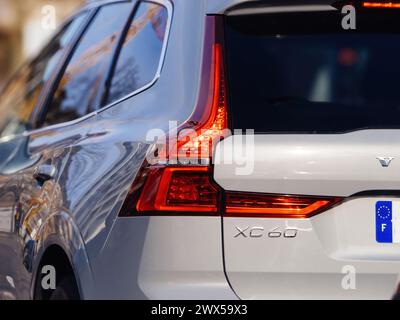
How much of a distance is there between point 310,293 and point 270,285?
127mm

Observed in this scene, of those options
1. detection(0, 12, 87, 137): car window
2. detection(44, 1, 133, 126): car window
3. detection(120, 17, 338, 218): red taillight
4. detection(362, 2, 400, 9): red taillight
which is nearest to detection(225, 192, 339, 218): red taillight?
detection(120, 17, 338, 218): red taillight

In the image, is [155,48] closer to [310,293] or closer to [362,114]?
[362,114]

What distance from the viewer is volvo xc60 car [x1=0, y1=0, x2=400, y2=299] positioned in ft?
12.5

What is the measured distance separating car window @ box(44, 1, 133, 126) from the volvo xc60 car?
36 cm

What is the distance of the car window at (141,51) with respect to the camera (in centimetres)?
442

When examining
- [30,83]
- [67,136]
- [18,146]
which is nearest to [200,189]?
[67,136]

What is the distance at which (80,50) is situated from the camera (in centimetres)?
546

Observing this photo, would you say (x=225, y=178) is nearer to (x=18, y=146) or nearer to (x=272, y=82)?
(x=272, y=82)

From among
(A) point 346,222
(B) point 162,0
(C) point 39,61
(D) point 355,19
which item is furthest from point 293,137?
(C) point 39,61

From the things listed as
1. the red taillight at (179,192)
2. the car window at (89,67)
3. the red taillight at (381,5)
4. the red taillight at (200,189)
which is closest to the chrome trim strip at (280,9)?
the red taillight at (381,5)

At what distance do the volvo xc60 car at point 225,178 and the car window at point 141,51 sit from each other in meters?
0.01

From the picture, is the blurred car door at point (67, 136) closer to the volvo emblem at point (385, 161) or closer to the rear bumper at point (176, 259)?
the rear bumper at point (176, 259)

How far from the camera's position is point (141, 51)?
4.59 metres

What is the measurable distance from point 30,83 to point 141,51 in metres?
1.66
